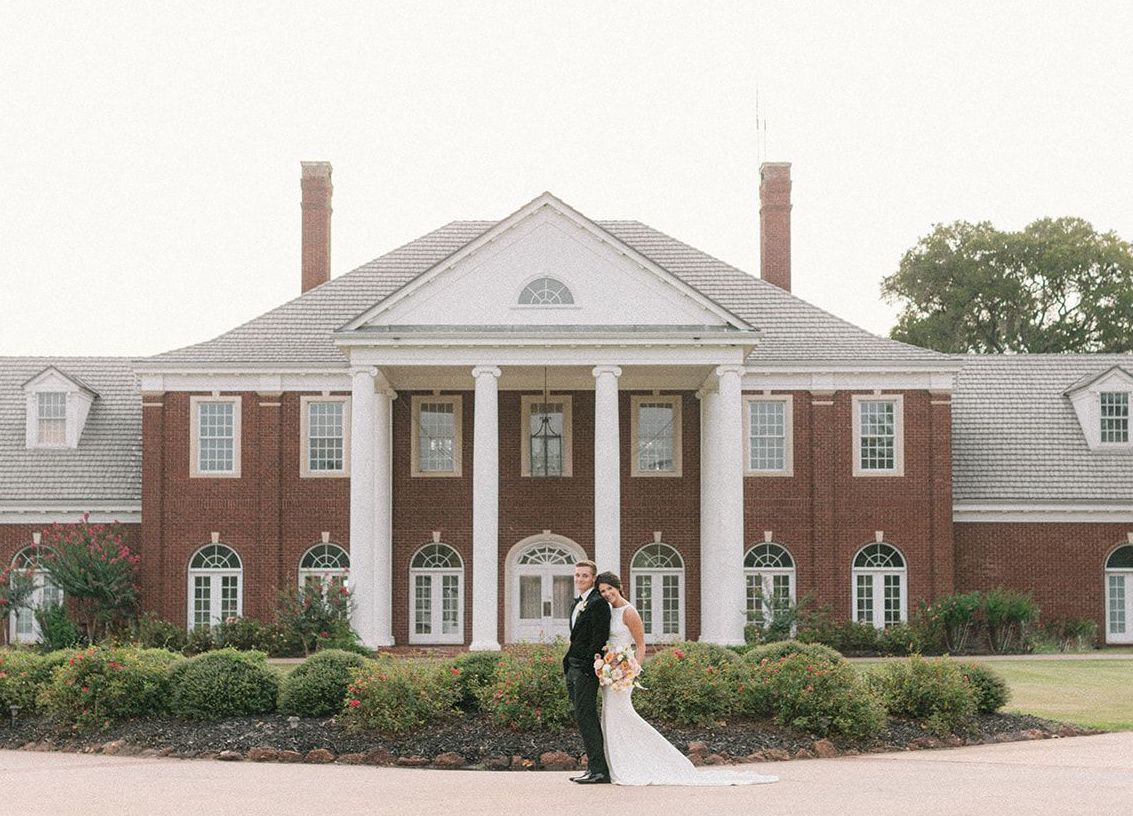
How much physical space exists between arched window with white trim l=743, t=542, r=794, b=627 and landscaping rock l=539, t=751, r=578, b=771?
19355mm

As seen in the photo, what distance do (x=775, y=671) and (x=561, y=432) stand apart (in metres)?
19.3

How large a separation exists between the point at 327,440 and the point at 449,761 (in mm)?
20528

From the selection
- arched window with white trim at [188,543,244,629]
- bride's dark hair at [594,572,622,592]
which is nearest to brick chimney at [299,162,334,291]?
arched window with white trim at [188,543,244,629]

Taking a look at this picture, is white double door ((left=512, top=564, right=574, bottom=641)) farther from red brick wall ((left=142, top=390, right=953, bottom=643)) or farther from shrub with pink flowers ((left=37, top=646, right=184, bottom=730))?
shrub with pink flowers ((left=37, top=646, right=184, bottom=730))

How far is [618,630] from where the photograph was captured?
14078mm

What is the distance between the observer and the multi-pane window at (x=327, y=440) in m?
35.4

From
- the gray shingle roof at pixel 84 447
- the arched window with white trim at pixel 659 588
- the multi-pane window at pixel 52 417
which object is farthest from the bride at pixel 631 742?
the multi-pane window at pixel 52 417

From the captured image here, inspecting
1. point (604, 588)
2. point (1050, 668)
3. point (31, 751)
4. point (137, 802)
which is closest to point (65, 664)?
point (31, 751)

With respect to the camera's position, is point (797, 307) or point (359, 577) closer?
point (359, 577)

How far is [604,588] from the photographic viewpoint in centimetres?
1393

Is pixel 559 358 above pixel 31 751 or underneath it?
above

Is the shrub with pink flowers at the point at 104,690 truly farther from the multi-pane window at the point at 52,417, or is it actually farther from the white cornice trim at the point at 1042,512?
the white cornice trim at the point at 1042,512

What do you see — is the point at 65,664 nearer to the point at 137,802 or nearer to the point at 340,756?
the point at 340,756

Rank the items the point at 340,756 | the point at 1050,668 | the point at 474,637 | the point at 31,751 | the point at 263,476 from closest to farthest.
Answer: the point at 340,756, the point at 31,751, the point at 1050,668, the point at 474,637, the point at 263,476
